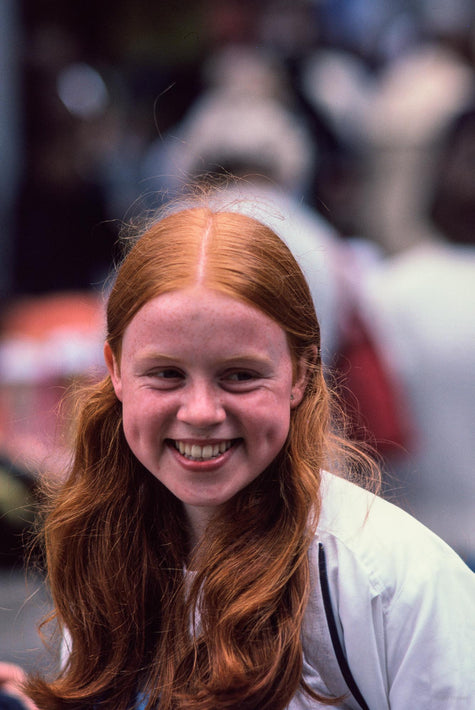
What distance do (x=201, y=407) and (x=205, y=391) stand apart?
0.03 m

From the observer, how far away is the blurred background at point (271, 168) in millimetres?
3375

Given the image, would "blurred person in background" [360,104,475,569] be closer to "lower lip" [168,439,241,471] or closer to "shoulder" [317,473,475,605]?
"shoulder" [317,473,475,605]

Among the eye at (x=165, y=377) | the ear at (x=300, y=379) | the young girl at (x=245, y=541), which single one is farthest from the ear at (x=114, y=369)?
the ear at (x=300, y=379)

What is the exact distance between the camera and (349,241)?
3.95 m

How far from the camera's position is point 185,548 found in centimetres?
184

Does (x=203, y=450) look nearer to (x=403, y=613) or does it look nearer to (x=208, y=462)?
(x=208, y=462)

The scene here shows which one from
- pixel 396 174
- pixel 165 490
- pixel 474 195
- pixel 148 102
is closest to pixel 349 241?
pixel 396 174

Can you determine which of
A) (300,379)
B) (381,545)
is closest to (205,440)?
(300,379)

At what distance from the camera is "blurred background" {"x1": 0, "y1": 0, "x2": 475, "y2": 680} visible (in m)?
3.38

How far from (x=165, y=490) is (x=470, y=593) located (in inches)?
23.9

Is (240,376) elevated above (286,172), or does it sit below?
below

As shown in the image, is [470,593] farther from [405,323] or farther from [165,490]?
[405,323]

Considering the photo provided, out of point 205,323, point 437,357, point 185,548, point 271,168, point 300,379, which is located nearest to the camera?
point 205,323

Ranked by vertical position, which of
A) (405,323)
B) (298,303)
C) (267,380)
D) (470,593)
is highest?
(405,323)
